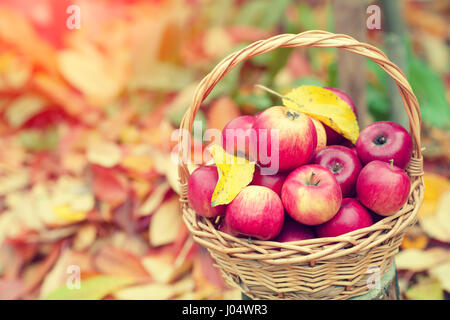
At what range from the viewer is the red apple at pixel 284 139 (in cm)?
80

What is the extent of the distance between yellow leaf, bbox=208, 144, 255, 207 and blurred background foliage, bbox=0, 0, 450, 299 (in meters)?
0.50

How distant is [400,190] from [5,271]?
129 cm

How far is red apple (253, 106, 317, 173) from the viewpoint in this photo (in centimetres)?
80

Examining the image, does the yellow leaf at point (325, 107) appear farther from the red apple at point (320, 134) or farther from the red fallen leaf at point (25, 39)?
the red fallen leaf at point (25, 39)

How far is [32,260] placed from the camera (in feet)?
4.76

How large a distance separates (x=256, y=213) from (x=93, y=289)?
69 centimetres

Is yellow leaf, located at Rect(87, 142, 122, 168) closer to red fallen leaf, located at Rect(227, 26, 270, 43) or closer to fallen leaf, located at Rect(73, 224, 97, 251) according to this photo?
fallen leaf, located at Rect(73, 224, 97, 251)

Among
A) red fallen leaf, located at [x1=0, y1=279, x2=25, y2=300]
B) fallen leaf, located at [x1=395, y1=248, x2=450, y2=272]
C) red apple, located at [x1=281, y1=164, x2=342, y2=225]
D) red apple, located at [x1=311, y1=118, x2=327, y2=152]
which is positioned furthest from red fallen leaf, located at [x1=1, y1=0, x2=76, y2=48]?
fallen leaf, located at [x1=395, y1=248, x2=450, y2=272]

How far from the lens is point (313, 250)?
2.32ft

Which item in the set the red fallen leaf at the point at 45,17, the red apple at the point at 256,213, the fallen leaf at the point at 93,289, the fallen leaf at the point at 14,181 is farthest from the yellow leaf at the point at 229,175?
the red fallen leaf at the point at 45,17

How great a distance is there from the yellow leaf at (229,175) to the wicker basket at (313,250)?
0.24ft

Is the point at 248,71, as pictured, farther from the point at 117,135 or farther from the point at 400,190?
the point at 400,190

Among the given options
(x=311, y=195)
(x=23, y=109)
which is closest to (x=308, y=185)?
(x=311, y=195)
